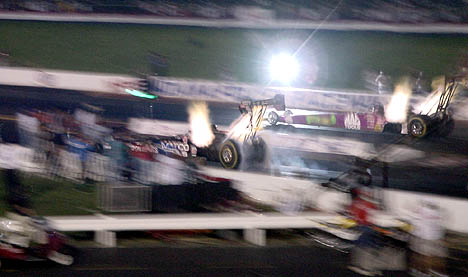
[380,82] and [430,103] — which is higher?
Answer: [380,82]

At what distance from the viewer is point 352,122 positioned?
12273 millimetres

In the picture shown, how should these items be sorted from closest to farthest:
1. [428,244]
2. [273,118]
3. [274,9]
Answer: [428,244]
[273,118]
[274,9]

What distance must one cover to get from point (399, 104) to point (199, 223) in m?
7.23

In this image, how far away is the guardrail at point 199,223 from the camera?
7.59m

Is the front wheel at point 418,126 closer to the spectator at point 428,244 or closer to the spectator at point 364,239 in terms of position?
the spectator at point 364,239

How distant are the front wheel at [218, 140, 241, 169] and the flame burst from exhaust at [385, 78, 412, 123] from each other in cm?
357

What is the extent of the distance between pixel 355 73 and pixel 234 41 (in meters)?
4.11

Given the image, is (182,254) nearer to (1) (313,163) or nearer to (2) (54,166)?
(2) (54,166)

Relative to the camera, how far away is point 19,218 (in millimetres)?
6980

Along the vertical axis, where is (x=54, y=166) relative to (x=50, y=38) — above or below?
below

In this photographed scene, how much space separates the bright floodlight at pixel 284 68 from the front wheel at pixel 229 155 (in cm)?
568

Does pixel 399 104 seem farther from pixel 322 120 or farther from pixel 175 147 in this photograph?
pixel 175 147

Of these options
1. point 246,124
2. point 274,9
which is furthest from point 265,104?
point 274,9

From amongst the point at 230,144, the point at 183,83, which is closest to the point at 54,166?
the point at 230,144
